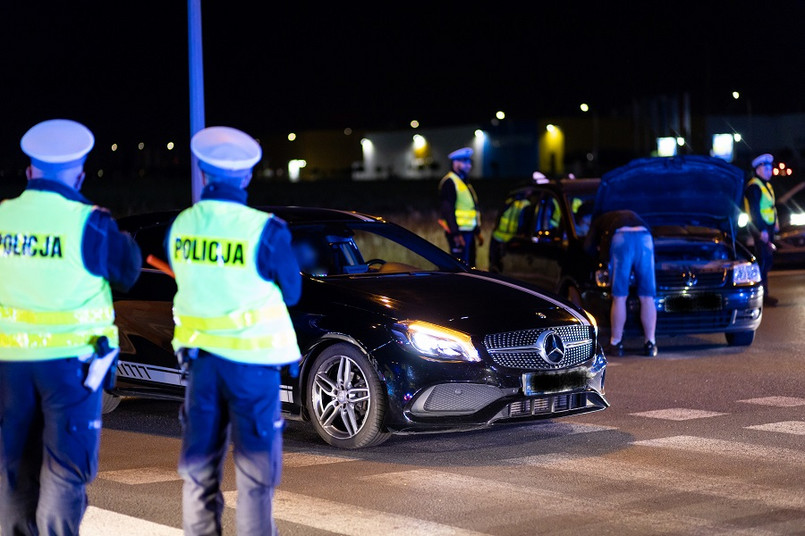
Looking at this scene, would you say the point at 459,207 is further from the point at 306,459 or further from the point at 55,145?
the point at 55,145

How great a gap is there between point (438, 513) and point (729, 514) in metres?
1.37

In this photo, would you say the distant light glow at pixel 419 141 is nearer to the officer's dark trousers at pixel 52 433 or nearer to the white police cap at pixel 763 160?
the white police cap at pixel 763 160

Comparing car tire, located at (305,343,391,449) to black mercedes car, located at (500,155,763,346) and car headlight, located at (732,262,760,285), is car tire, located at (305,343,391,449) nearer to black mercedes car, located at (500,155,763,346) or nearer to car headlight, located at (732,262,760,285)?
black mercedes car, located at (500,155,763,346)

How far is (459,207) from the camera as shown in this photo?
16812 millimetres

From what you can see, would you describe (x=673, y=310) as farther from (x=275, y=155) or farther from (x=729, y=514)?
(x=275, y=155)

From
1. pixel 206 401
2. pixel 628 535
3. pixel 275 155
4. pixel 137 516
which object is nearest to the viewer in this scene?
pixel 206 401

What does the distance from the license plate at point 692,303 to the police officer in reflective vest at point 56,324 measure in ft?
28.3

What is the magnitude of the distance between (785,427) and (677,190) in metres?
5.11

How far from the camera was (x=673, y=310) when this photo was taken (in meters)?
13.6

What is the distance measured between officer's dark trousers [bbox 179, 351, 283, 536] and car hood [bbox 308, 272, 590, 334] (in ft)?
11.0

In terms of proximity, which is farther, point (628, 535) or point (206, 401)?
point (628, 535)

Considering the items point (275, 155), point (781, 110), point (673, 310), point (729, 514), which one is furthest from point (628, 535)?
point (275, 155)

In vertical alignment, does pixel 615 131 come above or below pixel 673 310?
above

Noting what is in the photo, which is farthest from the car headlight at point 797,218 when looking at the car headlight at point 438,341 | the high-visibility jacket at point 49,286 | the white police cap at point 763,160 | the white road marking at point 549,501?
the high-visibility jacket at point 49,286
